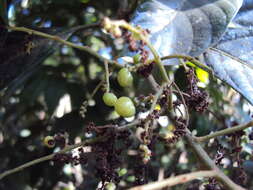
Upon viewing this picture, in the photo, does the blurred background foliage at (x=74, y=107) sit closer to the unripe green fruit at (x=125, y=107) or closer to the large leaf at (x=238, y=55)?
the large leaf at (x=238, y=55)

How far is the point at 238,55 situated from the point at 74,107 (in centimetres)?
65

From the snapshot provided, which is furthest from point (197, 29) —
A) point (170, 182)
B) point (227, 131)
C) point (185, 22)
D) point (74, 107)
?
point (74, 107)

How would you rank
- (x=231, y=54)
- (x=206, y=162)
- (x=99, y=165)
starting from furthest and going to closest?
(x=231, y=54) → (x=99, y=165) → (x=206, y=162)

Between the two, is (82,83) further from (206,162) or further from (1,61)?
(206,162)

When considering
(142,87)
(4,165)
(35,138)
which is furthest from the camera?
(35,138)

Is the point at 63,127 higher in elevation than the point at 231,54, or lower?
lower

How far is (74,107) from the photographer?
1347 millimetres

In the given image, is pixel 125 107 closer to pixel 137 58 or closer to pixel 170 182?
pixel 137 58

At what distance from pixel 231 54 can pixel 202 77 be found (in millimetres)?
400

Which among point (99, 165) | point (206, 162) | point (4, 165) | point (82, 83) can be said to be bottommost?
point (4, 165)

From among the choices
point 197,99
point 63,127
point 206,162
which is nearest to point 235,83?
point 197,99

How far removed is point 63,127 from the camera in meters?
1.22

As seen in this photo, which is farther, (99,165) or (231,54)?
(231,54)

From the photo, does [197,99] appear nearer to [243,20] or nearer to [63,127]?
[243,20]
